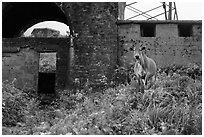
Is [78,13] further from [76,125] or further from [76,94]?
[76,125]

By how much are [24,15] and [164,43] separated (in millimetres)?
7467

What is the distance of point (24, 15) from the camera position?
676 inches

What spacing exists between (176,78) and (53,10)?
299 inches

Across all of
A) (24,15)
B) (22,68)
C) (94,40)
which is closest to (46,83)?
(24,15)

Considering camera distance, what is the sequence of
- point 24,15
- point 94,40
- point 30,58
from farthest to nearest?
1. point 24,15
2. point 30,58
3. point 94,40

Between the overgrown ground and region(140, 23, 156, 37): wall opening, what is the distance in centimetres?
215

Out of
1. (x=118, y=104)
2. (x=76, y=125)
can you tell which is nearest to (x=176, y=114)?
(x=118, y=104)

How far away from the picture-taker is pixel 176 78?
12.6m

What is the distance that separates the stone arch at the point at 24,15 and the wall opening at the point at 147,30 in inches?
152

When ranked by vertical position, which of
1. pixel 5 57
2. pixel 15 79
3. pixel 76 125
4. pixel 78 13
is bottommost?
pixel 76 125

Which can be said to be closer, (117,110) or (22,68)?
(117,110)

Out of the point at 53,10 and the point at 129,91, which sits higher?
the point at 53,10

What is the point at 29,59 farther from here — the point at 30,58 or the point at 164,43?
the point at 164,43

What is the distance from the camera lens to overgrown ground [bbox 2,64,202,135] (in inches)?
354
